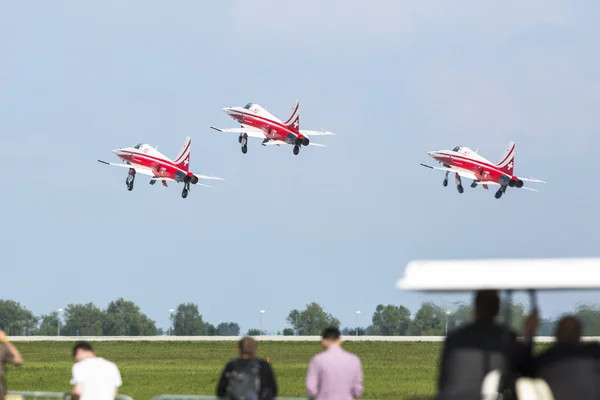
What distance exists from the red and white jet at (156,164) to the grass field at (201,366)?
44.7 ft

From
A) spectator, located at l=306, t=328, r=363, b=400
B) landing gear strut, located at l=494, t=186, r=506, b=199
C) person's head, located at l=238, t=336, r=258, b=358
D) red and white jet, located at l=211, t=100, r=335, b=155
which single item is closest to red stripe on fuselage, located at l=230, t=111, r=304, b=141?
red and white jet, located at l=211, t=100, r=335, b=155

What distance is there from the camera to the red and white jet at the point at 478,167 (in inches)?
4353

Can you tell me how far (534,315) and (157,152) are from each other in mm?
101450

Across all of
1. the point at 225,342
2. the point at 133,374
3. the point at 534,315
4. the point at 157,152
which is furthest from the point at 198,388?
the point at 225,342

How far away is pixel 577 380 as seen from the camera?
12.7 metres

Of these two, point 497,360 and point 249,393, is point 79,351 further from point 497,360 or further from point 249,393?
point 497,360

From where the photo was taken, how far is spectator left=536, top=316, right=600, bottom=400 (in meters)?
12.6

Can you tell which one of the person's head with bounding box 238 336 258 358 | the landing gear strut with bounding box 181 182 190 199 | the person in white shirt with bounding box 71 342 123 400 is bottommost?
the person in white shirt with bounding box 71 342 123 400

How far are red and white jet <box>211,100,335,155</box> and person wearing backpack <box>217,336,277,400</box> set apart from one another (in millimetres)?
81581

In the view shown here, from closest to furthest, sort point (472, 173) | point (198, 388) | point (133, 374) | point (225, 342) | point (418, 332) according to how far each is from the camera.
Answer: point (198, 388)
point (133, 374)
point (472, 173)
point (225, 342)
point (418, 332)

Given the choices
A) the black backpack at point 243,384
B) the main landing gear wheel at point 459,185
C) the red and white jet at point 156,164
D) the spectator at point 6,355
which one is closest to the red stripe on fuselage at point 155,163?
the red and white jet at point 156,164

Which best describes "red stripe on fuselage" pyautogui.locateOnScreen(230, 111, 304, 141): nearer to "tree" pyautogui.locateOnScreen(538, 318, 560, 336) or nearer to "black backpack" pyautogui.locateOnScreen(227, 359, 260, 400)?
"black backpack" pyautogui.locateOnScreen(227, 359, 260, 400)

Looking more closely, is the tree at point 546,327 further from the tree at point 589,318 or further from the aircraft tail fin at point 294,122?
the aircraft tail fin at point 294,122

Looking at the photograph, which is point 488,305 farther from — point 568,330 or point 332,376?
point 332,376
